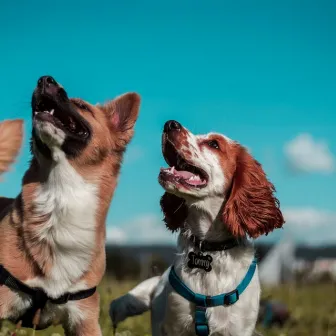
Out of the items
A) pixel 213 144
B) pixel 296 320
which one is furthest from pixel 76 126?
pixel 296 320

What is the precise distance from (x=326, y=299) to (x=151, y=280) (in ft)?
21.3

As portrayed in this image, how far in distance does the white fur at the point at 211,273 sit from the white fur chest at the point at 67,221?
2.54 ft

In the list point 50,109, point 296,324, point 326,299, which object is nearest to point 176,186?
point 50,109

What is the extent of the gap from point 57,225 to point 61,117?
0.87 metres

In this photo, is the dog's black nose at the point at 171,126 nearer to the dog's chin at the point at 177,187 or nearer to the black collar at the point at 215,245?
the dog's chin at the point at 177,187

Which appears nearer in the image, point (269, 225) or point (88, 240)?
point (88, 240)

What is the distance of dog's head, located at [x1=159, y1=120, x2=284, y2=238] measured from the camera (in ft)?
17.1

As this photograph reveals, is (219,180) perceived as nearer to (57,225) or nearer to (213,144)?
(213,144)

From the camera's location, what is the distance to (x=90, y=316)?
16.7ft

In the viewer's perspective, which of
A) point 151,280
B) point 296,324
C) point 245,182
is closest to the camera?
point 245,182

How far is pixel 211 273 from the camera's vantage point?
5.32 metres

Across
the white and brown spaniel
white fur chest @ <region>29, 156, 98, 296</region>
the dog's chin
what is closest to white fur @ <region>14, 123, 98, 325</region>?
white fur chest @ <region>29, 156, 98, 296</region>

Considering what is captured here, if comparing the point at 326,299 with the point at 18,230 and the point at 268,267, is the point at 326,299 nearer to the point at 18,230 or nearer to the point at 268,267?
the point at 18,230

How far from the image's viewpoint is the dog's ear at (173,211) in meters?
5.66
